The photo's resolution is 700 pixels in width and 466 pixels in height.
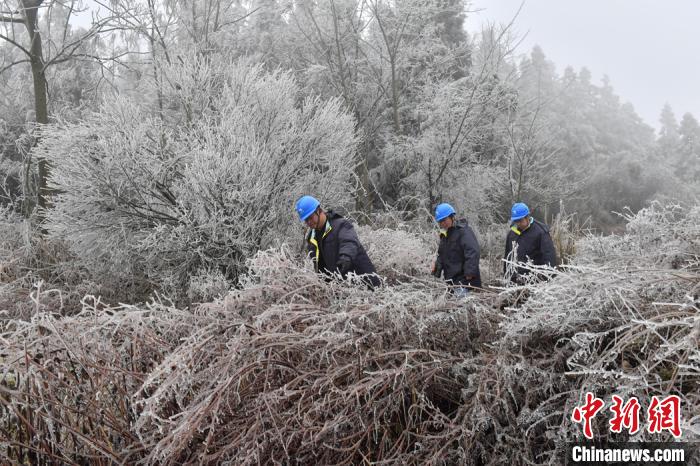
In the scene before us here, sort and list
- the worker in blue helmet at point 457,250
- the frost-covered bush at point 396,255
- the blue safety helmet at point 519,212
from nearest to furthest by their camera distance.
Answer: the worker in blue helmet at point 457,250, the blue safety helmet at point 519,212, the frost-covered bush at point 396,255

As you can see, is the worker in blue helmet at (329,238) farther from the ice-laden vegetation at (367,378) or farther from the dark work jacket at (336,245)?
the ice-laden vegetation at (367,378)

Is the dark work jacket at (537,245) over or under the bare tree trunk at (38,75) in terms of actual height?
under

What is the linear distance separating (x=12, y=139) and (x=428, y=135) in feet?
40.0

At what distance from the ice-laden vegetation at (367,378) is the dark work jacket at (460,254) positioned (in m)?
2.65

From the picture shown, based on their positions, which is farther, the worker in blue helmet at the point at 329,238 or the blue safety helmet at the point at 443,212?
the blue safety helmet at the point at 443,212

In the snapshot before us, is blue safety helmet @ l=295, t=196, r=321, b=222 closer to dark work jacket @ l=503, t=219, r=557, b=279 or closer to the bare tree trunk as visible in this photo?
dark work jacket @ l=503, t=219, r=557, b=279

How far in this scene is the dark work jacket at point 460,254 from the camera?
18.2ft

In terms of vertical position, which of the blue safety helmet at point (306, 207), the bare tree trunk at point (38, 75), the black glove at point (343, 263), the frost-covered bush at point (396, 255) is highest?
the bare tree trunk at point (38, 75)

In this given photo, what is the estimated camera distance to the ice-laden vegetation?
2.20 m

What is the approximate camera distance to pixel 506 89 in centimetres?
1420

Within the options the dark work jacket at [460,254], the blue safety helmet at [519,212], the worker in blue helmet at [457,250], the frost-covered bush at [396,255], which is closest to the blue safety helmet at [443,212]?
the worker in blue helmet at [457,250]

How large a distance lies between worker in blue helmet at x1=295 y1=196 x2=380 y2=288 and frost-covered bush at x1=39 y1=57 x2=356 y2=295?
2600 millimetres

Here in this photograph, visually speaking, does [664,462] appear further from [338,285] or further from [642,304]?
[338,285]

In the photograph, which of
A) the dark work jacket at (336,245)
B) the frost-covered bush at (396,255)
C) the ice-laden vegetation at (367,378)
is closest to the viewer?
the ice-laden vegetation at (367,378)
